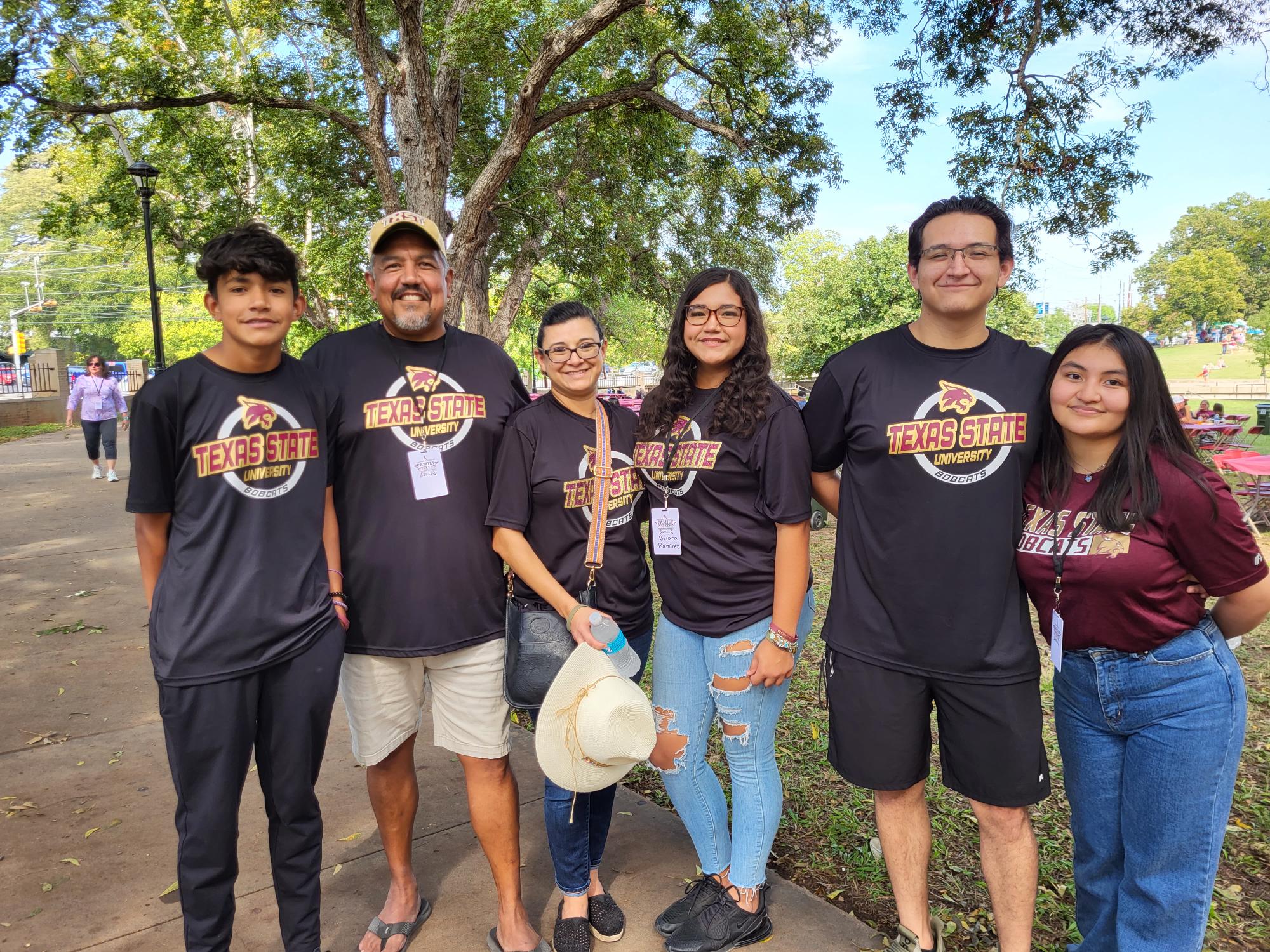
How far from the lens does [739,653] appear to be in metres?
2.59

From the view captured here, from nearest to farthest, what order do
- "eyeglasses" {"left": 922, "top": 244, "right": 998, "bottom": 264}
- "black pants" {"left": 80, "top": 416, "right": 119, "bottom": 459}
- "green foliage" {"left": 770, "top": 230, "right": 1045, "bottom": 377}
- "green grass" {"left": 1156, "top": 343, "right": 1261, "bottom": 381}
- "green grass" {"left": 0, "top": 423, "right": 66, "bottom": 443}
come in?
"eyeglasses" {"left": 922, "top": 244, "right": 998, "bottom": 264}, "black pants" {"left": 80, "top": 416, "right": 119, "bottom": 459}, "green grass" {"left": 0, "top": 423, "right": 66, "bottom": 443}, "green foliage" {"left": 770, "top": 230, "right": 1045, "bottom": 377}, "green grass" {"left": 1156, "top": 343, "right": 1261, "bottom": 381}

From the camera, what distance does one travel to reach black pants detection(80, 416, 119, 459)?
13.3 metres

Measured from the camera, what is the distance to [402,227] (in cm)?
258

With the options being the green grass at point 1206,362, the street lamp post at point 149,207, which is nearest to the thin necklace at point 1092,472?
the street lamp post at point 149,207

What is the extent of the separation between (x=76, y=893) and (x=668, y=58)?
9.75 meters

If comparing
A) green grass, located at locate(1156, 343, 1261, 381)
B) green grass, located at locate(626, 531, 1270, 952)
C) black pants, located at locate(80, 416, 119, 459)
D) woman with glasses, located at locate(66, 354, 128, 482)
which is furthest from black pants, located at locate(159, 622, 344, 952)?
green grass, located at locate(1156, 343, 1261, 381)

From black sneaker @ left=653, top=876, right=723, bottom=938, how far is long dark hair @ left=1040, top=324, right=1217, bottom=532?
1.71 m

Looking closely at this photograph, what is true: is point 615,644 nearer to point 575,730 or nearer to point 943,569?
point 575,730

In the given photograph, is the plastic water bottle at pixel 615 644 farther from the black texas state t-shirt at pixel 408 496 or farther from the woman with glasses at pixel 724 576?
the black texas state t-shirt at pixel 408 496

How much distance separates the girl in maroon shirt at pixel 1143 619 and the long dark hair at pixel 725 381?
841 millimetres

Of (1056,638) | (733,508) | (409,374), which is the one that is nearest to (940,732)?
(1056,638)

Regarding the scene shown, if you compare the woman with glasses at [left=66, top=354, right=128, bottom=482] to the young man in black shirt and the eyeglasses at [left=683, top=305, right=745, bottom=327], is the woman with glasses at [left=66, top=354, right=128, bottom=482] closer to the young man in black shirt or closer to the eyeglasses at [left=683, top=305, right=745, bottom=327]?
the young man in black shirt

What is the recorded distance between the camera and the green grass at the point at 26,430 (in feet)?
73.9

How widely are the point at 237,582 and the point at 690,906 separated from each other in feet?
6.01
